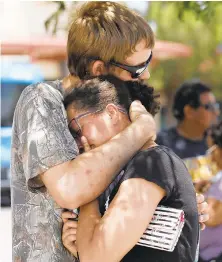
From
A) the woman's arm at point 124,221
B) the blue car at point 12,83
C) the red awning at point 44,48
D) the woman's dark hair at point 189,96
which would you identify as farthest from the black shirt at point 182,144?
the blue car at point 12,83

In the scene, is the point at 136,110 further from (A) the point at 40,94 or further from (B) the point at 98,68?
(A) the point at 40,94

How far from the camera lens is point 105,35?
241 centimetres

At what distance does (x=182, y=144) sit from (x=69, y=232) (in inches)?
153

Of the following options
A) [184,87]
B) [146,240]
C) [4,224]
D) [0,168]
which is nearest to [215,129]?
[184,87]

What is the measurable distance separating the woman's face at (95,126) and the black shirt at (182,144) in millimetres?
3646

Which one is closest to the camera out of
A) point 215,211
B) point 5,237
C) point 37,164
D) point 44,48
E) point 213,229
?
point 37,164

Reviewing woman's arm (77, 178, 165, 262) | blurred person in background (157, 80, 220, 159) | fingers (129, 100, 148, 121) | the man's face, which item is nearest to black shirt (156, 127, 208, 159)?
blurred person in background (157, 80, 220, 159)

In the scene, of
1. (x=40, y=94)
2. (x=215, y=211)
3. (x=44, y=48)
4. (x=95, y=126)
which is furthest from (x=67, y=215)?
(x=44, y=48)

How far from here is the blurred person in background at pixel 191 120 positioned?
A: 20.1 ft

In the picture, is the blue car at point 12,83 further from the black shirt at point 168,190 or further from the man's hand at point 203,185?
the black shirt at point 168,190

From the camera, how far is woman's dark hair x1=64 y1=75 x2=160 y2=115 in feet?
7.88

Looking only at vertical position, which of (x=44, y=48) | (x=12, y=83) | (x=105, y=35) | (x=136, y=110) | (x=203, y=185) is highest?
(x=105, y=35)

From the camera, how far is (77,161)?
2240mm

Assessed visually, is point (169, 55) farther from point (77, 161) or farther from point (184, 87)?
point (77, 161)
